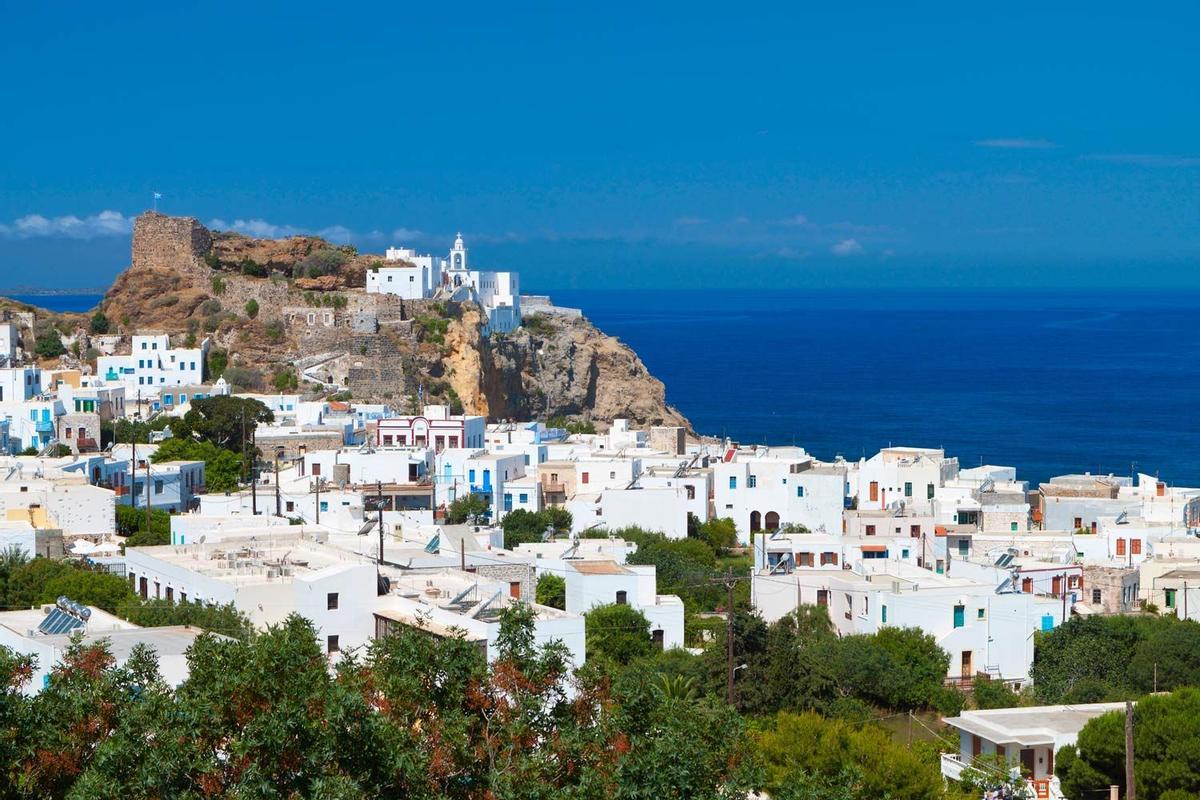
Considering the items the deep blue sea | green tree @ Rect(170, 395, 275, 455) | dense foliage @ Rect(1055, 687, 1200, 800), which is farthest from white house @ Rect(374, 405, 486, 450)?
dense foliage @ Rect(1055, 687, 1200, 800)

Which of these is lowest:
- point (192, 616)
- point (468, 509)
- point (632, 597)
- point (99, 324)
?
point (632, 597)

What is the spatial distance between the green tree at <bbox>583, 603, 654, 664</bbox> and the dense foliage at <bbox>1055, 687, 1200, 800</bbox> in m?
6.94

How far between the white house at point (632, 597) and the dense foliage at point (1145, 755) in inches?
306

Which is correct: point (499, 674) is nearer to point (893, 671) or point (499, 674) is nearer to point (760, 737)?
point (760, 737)

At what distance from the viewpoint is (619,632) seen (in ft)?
78.4

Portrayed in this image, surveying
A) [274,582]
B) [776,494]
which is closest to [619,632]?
[274,582]

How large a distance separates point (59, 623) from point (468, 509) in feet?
57.6

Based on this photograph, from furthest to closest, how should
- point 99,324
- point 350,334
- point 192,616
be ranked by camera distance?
1. point 99,324
2. point 350,334
3. point 192,616

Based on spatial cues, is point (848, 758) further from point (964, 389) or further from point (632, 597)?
point (964, 389)

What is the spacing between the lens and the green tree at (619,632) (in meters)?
23.5

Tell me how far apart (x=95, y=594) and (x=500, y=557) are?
5.84 m

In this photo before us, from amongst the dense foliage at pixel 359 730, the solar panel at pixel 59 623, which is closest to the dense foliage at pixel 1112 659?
the dense foliage at pixel 359 730

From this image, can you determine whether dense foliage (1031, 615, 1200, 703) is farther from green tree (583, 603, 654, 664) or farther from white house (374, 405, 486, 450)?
white house (374, 405, 486, 450)

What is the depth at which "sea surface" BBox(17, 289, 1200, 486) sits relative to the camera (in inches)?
2675
